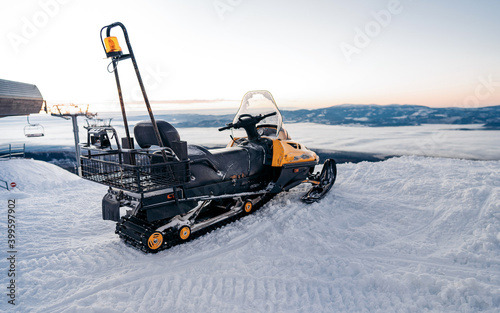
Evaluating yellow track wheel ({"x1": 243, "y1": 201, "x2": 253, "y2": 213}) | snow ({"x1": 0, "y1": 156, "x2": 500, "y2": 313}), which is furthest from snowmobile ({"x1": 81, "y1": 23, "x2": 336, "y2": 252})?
snow ({"x1": 0, "y1": 156, "x2": 500, "y2": 313})

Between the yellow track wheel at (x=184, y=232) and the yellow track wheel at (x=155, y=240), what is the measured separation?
300 mm

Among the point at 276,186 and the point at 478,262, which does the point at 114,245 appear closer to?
the point at 276,186

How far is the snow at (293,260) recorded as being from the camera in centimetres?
305

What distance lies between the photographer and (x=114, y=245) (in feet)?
14.4

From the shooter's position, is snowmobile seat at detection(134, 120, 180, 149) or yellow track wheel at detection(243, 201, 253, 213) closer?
snowmobile seat at detection(134, 120, 180, 149)

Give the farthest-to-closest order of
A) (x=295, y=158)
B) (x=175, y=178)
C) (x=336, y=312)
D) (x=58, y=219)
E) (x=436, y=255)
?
(x=295, y=158) < (x=58, y=219) < (x=175, y=178) < (x=436, y=255) < (x=336, y=312)

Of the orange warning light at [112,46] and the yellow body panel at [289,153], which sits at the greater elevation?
the orange warning light at [112,46]

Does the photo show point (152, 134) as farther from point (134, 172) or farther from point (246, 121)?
point (246, 121)

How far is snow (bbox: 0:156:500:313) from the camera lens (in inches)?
120

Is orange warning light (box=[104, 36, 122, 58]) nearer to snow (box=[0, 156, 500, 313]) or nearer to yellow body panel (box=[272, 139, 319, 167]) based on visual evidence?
snow (box=[0, 156, 500, 313])

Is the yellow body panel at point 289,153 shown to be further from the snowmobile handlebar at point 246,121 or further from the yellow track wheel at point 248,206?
the yellow track wheel at point 248,206

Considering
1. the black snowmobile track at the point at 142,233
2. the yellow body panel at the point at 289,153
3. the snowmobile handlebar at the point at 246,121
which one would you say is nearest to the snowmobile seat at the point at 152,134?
the black snowmobile track at the point at 142,233

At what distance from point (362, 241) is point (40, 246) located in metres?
4.67

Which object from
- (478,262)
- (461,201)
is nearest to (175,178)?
(478,262)
